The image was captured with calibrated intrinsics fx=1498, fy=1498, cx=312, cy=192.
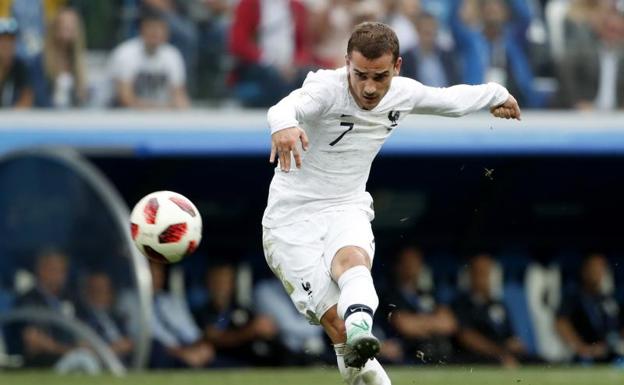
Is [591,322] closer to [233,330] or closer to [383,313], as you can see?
[383,313]

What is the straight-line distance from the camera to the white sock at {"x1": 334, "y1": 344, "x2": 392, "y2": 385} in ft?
28.8

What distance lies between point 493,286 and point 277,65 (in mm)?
4349

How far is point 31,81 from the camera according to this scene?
627 inches

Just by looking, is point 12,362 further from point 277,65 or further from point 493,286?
point 493,286

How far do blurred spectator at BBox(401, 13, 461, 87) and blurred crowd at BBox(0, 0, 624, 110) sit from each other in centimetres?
1

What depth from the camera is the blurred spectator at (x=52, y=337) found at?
15016 millimetres

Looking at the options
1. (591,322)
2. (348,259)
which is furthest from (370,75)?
(591,322)

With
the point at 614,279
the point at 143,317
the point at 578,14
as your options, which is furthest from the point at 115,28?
the point at 614,279

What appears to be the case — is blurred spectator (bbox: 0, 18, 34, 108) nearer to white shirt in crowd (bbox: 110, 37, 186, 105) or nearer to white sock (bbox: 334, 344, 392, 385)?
white shirt in crowd (bbox: 110, 37, 186, 105)

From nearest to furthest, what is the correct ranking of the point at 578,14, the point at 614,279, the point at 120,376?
the point at 120,376
the point at 578,14
the point at 614,279

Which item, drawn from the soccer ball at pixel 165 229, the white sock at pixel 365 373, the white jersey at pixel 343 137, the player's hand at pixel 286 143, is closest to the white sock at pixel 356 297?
the white sock at pixel 365 373

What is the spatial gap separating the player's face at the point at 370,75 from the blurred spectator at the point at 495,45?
26.6 ft

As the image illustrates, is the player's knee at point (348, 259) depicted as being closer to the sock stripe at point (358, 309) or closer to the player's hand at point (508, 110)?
the sock stripe at point (358, 309)

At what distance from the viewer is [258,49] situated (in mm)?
16250
